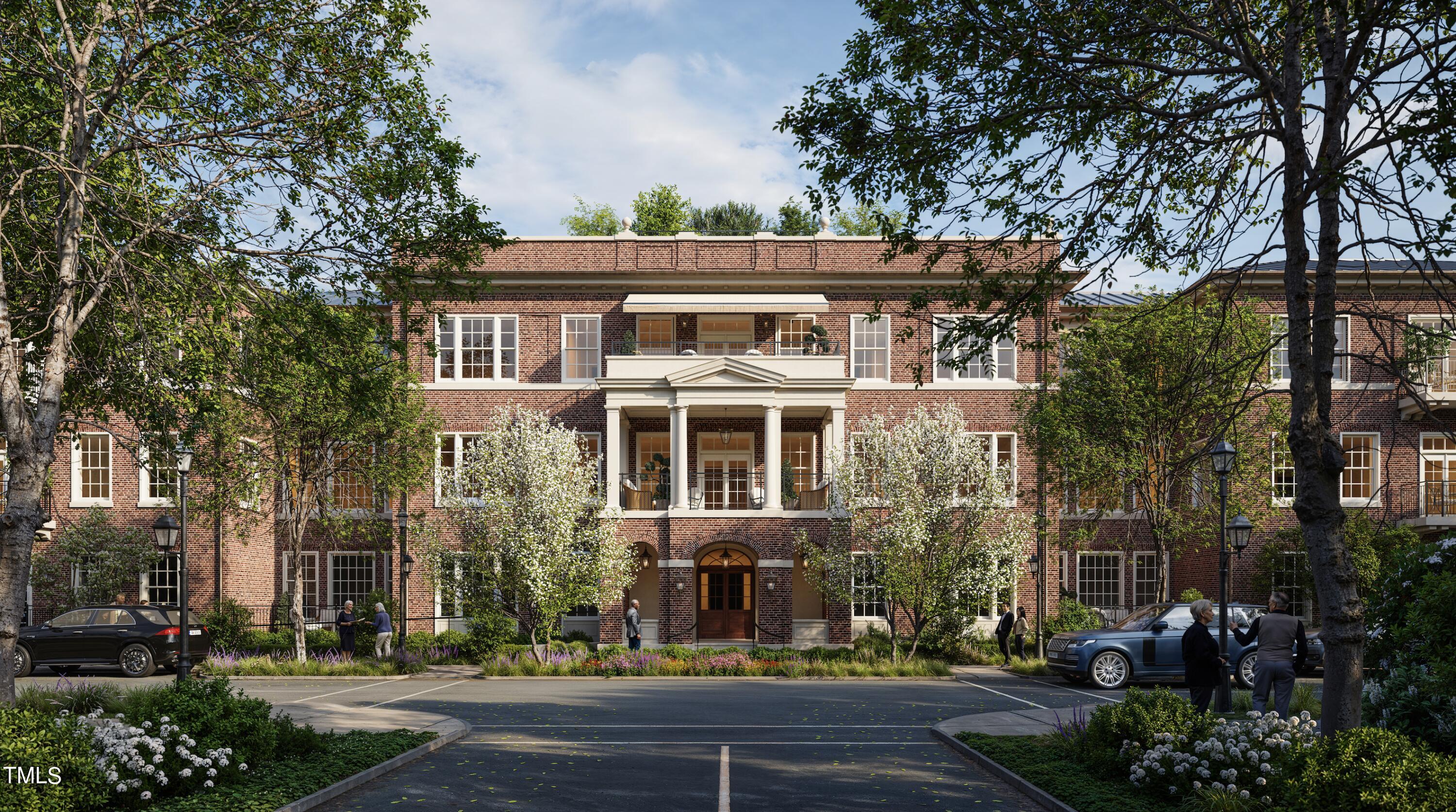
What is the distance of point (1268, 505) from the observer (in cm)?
2862

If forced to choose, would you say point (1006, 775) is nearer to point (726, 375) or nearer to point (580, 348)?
point (726, 375)

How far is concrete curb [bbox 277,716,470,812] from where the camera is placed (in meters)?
8.89

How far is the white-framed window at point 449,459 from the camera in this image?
26.8 meters

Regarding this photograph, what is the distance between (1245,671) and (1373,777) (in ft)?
48.7

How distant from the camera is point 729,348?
31891 millimetres

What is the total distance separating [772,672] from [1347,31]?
61.5ft

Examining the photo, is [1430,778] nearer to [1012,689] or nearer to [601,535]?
[1012,689]

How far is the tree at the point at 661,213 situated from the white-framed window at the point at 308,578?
72.1 ft

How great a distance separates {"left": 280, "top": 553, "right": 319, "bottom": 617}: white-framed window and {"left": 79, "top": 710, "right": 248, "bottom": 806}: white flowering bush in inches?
962

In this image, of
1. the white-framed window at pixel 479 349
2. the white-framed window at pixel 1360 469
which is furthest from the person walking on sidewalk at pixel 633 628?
the white-framed window at pixel 1360 469

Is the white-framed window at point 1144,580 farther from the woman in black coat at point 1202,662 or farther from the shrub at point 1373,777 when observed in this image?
the shrub at point 1373,777

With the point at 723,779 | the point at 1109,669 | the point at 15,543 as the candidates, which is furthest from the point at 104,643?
the point at 1109,669

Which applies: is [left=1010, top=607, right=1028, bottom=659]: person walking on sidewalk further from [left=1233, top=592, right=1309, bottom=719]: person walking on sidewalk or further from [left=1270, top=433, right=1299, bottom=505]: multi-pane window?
[left=1233, top=592, right=1309, bottom=719]: person walking on sidewalk

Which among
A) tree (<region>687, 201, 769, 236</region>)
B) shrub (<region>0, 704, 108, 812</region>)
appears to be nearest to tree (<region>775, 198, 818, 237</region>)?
tree (<region>687, 201, 769, 236</region>)
